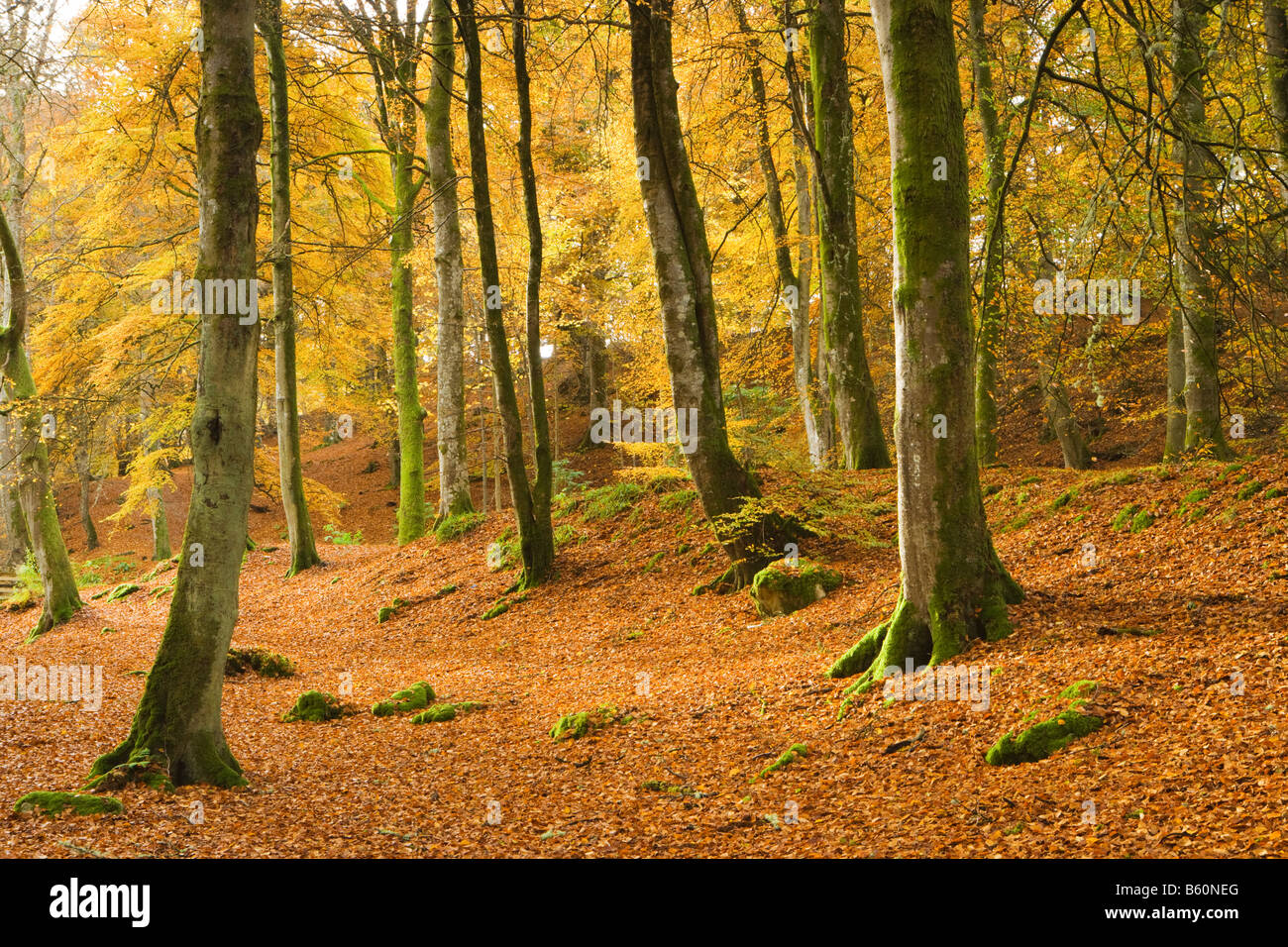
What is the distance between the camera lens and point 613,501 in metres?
14.2

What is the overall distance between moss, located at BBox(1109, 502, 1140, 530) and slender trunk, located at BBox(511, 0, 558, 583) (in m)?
6.83

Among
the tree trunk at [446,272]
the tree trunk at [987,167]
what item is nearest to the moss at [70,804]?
the tree trunk at [987,167]

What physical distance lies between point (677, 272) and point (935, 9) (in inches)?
159

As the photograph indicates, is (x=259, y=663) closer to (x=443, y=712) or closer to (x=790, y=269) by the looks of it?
(x=443, y=712)

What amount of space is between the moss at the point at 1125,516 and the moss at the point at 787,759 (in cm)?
459

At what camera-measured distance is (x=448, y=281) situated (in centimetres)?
1529

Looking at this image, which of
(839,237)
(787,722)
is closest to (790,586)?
(787,722)

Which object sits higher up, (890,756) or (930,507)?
(930,507)

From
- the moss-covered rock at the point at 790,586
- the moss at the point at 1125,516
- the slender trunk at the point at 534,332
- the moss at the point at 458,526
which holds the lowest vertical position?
the moss-covered rock at the point at 790,586

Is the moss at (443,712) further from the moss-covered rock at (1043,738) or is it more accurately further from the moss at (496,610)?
the moss-covered rock at (1043,738)

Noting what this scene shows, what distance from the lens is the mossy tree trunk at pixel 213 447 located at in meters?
5.41

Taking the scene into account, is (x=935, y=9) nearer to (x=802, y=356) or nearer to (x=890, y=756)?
(x=890, y=756)

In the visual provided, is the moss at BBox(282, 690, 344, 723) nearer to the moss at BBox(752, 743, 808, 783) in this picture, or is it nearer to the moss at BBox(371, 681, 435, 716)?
the moss at BBox(371, 681, 435, 716)
